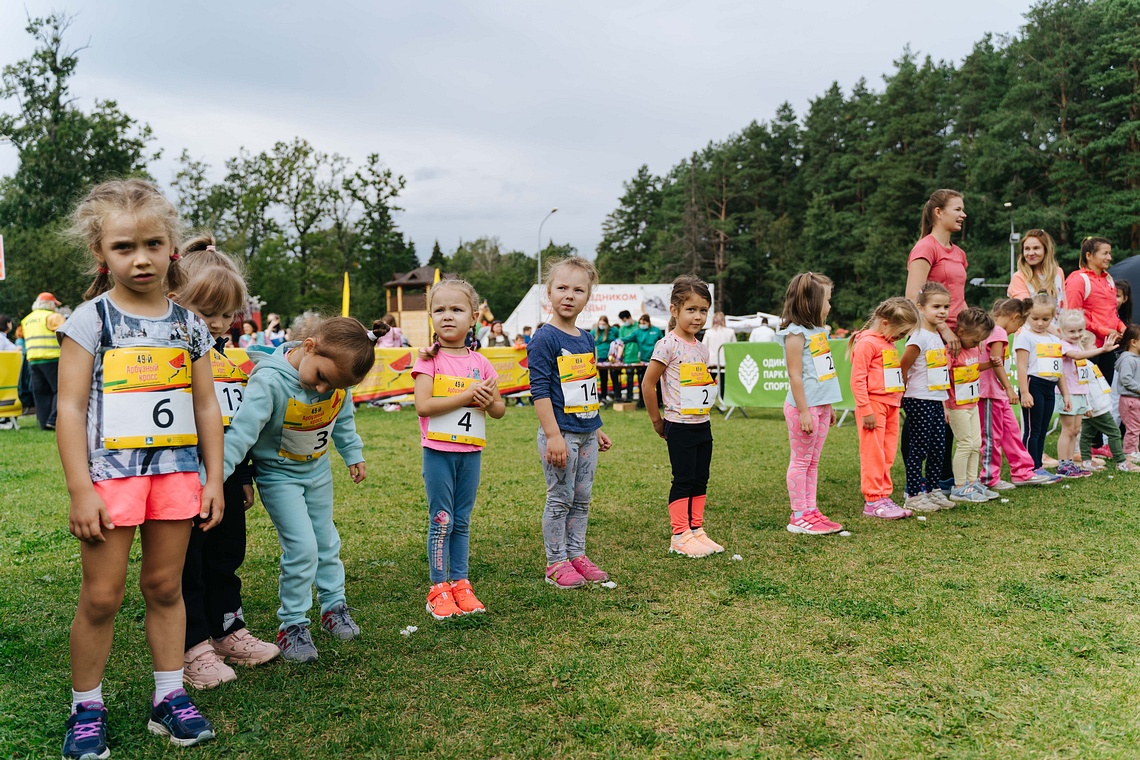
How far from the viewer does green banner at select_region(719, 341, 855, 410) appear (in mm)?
13508

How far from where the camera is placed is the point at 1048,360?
24.9ft

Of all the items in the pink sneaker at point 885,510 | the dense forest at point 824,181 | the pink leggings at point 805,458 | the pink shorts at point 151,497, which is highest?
the dense forest at point 824,181

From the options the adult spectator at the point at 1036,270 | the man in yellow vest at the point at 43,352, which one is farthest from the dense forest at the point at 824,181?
the adult spectator at the point at 1036,270

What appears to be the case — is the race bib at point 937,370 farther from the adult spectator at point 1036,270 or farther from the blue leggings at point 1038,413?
the adult spectator at point 1036,270

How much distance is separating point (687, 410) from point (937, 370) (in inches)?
98.8

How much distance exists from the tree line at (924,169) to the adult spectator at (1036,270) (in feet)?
113

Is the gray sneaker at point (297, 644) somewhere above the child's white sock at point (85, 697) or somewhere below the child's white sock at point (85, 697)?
below

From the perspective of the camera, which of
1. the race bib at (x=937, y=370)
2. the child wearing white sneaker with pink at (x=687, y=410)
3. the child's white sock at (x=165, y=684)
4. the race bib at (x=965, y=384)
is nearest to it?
the child's white sock at (x=165, y=684)

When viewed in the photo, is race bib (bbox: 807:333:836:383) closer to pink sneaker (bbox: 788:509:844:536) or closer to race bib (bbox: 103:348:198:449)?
pink sneaker (bbox: 788:509:844:536)

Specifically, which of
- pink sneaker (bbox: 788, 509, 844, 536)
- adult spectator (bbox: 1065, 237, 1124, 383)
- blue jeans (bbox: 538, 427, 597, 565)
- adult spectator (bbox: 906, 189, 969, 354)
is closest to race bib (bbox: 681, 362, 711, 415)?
blue jeans (bbox: 538, 427, 597, 565)

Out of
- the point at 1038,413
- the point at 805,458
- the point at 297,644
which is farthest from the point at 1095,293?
the point at 297,644

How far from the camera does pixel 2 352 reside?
13812 millimetres

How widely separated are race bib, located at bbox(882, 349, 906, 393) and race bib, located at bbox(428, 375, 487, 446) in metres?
3.60

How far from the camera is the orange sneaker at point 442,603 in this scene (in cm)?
399
